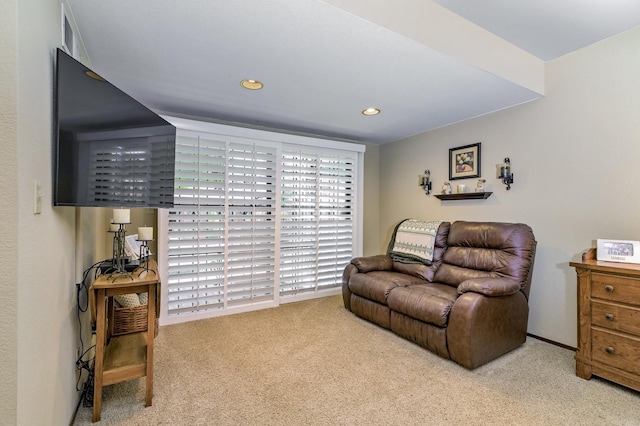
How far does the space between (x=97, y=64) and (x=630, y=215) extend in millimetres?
4429

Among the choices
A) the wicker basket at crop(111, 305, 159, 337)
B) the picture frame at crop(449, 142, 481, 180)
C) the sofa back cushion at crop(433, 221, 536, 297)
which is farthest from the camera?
the picture frame at crop(449, 142, 481, 180)

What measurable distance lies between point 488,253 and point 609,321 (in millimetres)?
1004

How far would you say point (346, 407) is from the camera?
192cm

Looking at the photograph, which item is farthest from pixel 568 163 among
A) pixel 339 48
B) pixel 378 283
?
pixel 339 48

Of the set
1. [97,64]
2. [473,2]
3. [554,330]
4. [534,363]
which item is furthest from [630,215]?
[97,64]

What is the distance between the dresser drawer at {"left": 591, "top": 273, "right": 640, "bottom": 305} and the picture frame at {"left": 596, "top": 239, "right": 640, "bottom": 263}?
268mm

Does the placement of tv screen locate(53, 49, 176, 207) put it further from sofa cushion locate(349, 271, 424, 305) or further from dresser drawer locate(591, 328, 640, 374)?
dresser drawer locate(591, 328, 640, 374)

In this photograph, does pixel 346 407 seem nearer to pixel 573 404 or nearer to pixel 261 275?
pixel 573 404

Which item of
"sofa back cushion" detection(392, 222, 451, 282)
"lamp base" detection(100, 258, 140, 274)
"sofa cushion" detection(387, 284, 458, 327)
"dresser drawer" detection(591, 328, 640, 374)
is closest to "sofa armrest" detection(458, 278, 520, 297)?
"sofa cushion" detection(387, 284, 458, 327)

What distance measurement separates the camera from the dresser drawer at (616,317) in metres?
2.01

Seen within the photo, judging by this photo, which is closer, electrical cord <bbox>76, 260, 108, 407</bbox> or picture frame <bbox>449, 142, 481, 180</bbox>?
electrical cord <bbox>76, 260, 108, 407</bbox>

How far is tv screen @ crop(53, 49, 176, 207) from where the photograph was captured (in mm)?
1375

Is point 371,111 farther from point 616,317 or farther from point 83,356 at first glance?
point 83,356

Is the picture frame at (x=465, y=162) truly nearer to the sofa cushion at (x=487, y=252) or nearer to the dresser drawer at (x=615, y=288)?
the sofa cushion at (x=487, y=252)
